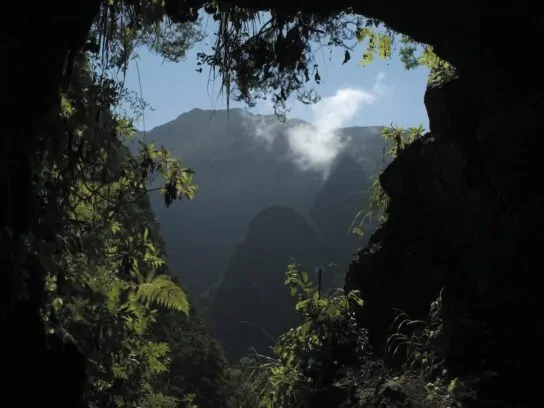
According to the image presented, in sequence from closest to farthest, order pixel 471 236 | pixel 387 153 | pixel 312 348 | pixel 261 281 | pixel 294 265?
pixel 471 236 < pixel 312 348 < pixel 294 265 < pixel 387 153 < pixel 261 281

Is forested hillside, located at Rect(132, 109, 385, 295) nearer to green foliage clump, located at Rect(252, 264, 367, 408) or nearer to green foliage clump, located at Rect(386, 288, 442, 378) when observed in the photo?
green foliage clump, located at Rect(252, 264, 367, 408)

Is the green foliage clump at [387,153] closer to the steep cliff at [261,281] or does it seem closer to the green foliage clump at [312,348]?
the green foliage clump at [312,348]

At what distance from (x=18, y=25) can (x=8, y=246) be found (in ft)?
4.48

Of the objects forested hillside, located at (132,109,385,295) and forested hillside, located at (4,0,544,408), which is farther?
forested hillside, located at (132,109,385,295)

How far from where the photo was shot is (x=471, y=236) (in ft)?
21.4

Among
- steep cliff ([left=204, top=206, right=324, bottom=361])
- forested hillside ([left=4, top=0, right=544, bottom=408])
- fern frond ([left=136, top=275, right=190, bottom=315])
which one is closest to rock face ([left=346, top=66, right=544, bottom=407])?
forested hillside ([left=4, top=0, right=544, bottom=408])

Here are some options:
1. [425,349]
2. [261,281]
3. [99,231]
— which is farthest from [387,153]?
[261,281]

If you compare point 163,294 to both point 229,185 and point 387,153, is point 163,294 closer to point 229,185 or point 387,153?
point 387,153

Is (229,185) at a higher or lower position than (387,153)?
higher

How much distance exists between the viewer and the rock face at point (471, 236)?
4664 millimetres

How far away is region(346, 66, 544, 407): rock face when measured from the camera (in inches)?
184

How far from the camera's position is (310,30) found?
5383 mm

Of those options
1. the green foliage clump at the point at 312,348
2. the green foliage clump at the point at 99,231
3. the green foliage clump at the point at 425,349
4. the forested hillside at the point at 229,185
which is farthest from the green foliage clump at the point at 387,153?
the forested hillside at the point at 229,185

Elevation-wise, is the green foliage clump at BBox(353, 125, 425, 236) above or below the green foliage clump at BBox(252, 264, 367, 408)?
above
